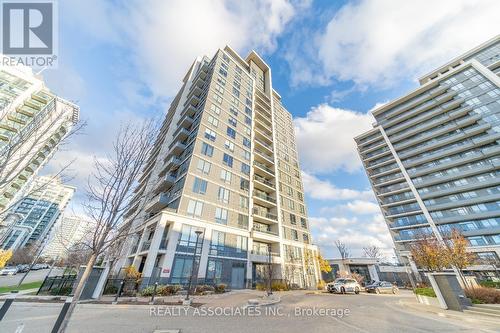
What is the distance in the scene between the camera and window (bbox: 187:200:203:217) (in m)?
24.3

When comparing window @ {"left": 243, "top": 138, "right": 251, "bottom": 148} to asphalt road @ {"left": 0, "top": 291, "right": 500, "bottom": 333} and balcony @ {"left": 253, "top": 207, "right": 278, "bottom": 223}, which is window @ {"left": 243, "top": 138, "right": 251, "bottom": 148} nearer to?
balcony @ {"left": 253, "top": 207, "right": 278, "bottom": 223}

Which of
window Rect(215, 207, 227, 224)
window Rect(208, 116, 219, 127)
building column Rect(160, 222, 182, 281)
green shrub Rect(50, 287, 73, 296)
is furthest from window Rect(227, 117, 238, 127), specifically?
green shrub Rect(50, 287, 73, 296)

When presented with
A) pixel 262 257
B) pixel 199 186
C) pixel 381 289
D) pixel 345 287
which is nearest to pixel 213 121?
pixel 199 186

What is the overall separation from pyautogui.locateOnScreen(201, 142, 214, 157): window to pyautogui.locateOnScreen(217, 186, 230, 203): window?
530cm

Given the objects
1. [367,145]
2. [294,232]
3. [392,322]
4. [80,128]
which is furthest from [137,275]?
[367,145]

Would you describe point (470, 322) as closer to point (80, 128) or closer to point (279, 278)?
point (80, 128)

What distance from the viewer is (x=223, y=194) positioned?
28.7 meters

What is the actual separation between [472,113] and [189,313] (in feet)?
228

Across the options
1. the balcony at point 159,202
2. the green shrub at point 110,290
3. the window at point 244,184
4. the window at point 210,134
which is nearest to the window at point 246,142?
the window at point 210,134

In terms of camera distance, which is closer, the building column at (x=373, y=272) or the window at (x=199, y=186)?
the window at (x=199, y=186)

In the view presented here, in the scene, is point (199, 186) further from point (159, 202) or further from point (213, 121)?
point (213, 121)

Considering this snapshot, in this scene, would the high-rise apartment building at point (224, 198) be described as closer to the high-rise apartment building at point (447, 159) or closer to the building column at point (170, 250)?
the building column at point (170, 250)

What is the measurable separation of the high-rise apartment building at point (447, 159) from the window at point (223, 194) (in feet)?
137

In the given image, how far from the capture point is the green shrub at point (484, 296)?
1173cm
